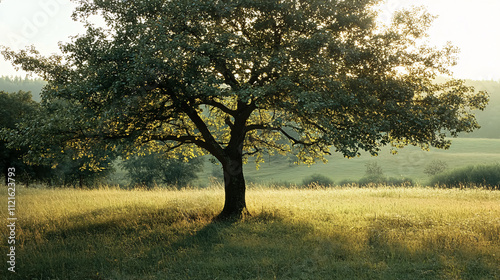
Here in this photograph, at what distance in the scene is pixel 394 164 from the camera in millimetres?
89750

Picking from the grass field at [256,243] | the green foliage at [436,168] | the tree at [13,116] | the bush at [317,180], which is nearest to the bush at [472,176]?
the green foliage at [436,168]

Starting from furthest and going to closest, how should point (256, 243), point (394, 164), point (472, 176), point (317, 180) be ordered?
point (394, 164) → point (317, 180) → point (472, 176) → point (256, 243)

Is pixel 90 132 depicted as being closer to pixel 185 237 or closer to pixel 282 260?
pixel 185 237

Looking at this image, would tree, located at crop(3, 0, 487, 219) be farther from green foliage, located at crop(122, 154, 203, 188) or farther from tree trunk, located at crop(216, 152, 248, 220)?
green foliage, located at crop(122, 154, 203, 188)

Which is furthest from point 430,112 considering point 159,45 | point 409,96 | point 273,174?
point 273,174

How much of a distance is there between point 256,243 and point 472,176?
6668 centimetres

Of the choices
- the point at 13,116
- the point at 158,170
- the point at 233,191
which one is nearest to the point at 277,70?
the point at 233,191

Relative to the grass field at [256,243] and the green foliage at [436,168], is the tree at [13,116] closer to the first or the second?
the grass field at [256,243]

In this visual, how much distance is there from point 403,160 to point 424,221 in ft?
279

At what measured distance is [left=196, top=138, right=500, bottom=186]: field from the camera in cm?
8100

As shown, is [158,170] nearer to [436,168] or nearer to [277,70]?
[277,70]

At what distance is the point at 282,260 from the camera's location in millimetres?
9969

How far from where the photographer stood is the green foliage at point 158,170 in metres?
56.5

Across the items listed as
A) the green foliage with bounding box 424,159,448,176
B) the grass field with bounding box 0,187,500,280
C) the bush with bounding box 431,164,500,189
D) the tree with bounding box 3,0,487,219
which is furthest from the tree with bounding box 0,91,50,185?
the green foliage with bounding box 424,159,448,176
